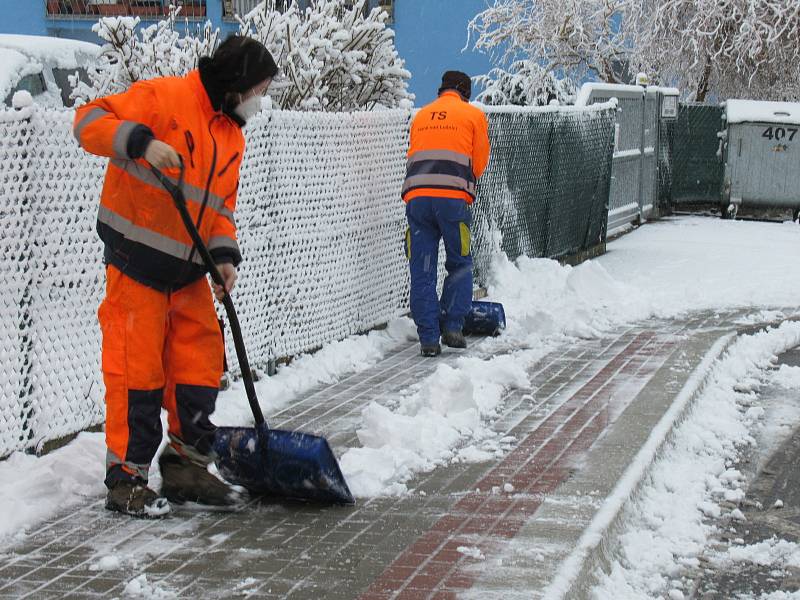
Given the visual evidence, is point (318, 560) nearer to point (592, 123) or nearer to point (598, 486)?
point (598, 486)

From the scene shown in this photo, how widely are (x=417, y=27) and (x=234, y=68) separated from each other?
22936mm

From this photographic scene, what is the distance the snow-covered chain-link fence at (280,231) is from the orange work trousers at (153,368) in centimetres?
67

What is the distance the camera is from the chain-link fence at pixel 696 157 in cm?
1883

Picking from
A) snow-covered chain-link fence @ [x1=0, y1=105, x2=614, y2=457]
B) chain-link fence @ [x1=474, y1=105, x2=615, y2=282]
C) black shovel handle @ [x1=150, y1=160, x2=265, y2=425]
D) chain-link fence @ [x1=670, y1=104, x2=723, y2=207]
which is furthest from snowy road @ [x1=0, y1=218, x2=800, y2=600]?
chain-link fence @ [x1=670, y1=104, x2=723, y2=207]

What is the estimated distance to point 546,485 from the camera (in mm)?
5250

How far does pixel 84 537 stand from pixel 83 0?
23855mm

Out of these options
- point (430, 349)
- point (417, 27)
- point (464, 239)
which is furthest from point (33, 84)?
point (417, 27)

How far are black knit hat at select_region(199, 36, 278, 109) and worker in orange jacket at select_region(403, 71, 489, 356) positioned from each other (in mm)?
3444

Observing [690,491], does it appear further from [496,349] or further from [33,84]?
[33,84]

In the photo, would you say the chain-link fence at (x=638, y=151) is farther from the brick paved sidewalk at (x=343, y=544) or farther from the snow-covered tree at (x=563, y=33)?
the brick paved sidewalk at (x=343, y=544)

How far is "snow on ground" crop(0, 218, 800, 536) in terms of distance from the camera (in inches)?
207

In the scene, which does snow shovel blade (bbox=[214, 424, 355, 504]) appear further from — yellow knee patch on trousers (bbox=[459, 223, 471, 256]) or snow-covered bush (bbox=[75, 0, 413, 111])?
snow-covered bush (bbox=[75, 0, 413, 111])

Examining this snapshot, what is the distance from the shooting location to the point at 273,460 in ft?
16.3

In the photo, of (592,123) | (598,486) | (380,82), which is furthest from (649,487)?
(592,123)
